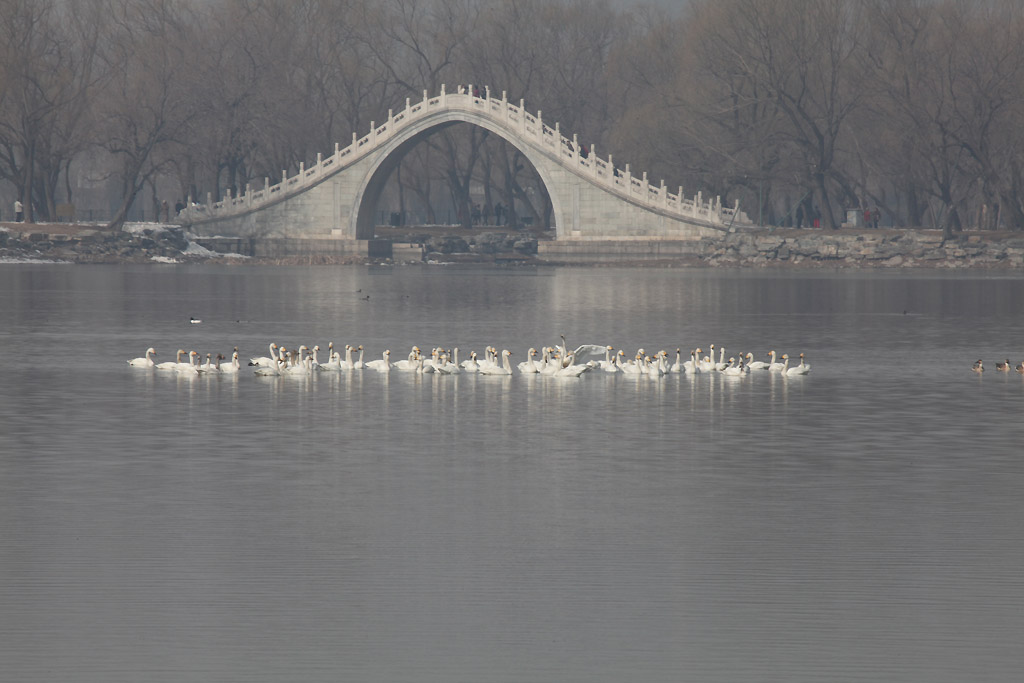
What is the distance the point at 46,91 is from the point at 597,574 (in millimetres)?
75738

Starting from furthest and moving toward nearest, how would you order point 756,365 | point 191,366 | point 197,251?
point 197,251 < point 756,365 < point 191,366

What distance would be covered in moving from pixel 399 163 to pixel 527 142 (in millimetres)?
10772

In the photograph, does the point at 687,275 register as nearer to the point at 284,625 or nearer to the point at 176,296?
the point at 176,296

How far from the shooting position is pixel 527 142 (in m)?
91.2

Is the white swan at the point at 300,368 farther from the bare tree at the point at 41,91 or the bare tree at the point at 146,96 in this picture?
the bare tree at the point at 146,96

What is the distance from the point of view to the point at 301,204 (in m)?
97.2

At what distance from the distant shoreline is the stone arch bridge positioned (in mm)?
1045

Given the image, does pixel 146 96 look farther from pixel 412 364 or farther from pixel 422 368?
pixel 422 368

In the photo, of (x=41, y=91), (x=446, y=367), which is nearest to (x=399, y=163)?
(x=41, y=91)

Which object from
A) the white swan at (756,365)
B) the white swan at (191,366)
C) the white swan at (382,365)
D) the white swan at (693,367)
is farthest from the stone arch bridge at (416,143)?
the white swan at (191,366)

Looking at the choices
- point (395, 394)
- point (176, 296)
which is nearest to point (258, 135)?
point (176, 296)

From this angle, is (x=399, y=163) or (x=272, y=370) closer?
(x=272, y=370)

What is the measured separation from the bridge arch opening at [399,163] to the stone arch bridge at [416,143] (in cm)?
6

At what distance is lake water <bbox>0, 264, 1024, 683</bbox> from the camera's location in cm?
1134
